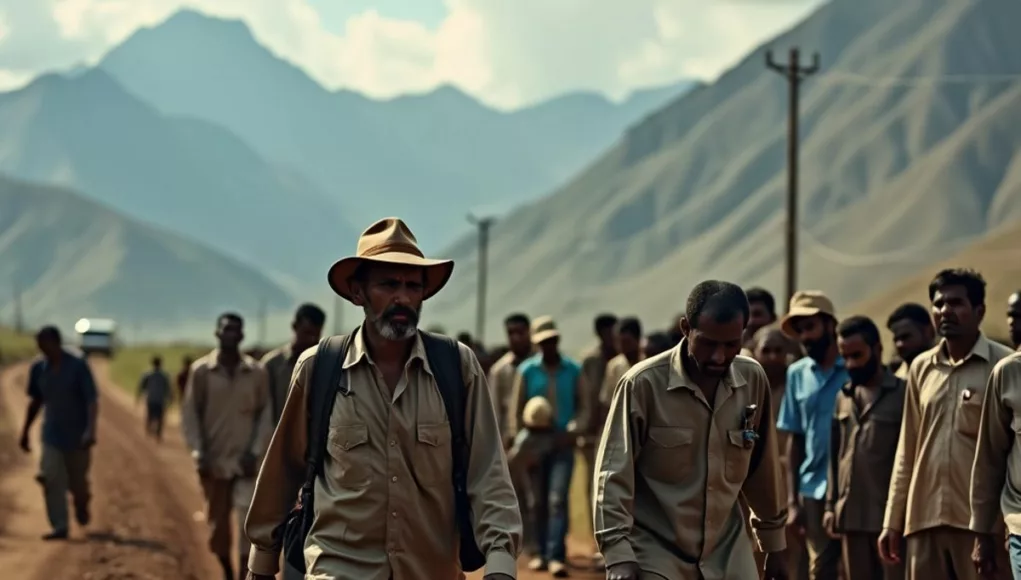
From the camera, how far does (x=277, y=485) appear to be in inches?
245

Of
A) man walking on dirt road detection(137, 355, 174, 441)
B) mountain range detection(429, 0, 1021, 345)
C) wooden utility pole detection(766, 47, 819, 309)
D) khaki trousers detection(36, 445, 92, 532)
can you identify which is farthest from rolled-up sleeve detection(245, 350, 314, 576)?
mountain range detection(429, 0, 1021, 345)

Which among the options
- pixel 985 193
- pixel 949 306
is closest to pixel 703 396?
pixel 949 306

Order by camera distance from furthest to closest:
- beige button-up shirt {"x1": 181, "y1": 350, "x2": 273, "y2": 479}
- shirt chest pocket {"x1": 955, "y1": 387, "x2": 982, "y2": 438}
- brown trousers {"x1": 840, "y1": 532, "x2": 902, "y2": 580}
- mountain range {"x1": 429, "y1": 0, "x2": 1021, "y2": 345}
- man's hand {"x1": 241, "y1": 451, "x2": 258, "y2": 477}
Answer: mountain range {"x1": 429, "y1": 0, "x2": 1021, "y2": 345}
beige button-up shirt {"x1": 181, "y1": 350, "x2": 273, "y2": 479}
man's hand {"x1": 241, "y1": 451, "x2": 258, "y2": 477}
brown trousers {"x1": 840, "y1": 532, "x2": 902, "y2": 580}
shirt chest pocket {"x1": 955, "y1": 387, "x2": 982, "y2": 438}

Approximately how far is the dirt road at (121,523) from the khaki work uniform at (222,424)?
1.70 m

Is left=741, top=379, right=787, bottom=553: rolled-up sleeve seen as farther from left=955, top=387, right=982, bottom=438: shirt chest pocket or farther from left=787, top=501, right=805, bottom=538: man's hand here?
left=787, top=501, right=805, bottom=538: man's hand

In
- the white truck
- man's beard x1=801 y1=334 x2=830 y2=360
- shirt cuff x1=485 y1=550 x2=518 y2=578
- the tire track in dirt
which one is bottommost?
the tire track in dirt

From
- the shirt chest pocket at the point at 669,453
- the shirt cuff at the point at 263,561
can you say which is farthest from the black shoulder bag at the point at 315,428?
the shirt chest pocket at the point at 669,453

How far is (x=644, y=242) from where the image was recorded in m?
156

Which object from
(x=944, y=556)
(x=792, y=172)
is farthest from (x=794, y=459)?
(x=792, y=172)

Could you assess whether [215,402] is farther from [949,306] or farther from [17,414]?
[17,414]

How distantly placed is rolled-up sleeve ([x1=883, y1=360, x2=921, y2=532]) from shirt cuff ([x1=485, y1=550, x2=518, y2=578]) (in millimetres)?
2681

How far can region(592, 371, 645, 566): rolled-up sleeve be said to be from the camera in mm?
6094

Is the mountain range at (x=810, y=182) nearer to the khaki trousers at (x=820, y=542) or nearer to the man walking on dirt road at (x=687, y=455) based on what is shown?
Result: the khaki trousers at (x=820, y=542)

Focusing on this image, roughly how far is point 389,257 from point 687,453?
4.25 ft
